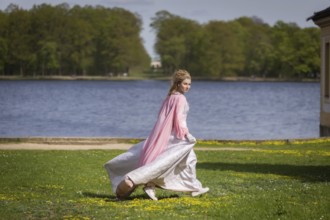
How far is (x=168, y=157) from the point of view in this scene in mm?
Answer: 13469

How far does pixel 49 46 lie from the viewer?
174625mm

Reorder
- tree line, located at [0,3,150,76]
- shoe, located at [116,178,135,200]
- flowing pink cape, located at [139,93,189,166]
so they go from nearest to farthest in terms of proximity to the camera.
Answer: shoe, located at [116,178,135,200] < flowing pink cape, located at [139,93,189,166] < tree line, located at [0,3,150,76]

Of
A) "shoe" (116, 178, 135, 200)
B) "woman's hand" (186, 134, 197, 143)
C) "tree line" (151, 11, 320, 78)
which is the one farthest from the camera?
"tree line" (151, 11, 320, 78)

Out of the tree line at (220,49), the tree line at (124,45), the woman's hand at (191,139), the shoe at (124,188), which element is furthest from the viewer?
the tree line at (220,49)

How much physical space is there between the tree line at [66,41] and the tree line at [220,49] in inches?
242

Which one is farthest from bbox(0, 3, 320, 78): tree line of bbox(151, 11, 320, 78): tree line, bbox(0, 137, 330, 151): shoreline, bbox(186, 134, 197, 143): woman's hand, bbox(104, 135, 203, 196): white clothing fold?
bbox(186, 134, 197, 143): woman's hand

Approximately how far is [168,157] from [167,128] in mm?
591

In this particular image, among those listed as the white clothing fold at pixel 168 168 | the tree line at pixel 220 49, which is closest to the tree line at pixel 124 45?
the tree line at pixel 220 49

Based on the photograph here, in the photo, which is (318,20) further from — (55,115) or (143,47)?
(143,47)

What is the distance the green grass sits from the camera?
484 inches

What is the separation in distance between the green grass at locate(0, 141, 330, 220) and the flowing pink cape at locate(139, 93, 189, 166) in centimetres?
83

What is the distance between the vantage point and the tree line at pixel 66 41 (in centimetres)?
17662

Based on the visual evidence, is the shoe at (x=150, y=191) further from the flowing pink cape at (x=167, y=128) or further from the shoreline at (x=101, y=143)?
the shoreline at (x=101, y=143)

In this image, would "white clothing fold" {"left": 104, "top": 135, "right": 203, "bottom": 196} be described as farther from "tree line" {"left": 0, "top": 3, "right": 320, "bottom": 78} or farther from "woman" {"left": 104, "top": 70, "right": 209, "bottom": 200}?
"tree line" {"left": 0, "top": 3, "right": 320, "bottom": 78}
